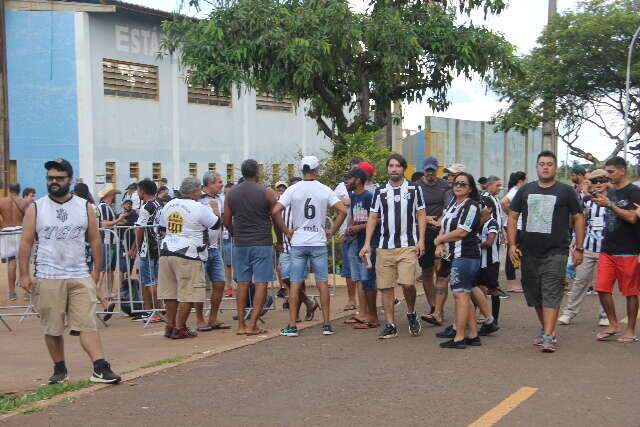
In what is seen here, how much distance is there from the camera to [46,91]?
87.8 ft

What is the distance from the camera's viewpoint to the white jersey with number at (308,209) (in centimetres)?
1015

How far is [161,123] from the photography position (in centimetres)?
2959

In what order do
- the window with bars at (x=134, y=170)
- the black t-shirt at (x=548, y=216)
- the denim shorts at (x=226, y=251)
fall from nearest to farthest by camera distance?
1. the black t-shirt at (x=548, y=216)
2. the denim shorts at (x=226, y=251)
3. the window with bars at (x=134, y=170)

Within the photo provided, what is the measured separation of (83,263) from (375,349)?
10.6ft

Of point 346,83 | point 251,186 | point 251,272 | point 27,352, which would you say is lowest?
point 27,352

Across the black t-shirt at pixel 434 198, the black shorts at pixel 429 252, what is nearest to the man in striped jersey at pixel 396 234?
the black shorts at pixel 429 252

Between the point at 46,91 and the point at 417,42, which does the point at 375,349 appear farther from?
the point at 46,91

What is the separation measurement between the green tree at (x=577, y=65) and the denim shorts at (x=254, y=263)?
78.0ft

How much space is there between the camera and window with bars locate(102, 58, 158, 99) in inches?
1081

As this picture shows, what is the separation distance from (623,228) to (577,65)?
86.4 ft

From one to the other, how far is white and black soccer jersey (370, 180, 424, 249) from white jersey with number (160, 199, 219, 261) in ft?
6.20

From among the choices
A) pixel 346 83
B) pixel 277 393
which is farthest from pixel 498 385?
pixel 346 83

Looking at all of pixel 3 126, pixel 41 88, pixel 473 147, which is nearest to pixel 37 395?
pixel 3 126

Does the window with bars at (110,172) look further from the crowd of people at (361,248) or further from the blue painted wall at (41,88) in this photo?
the crowd of people at (361,248)
